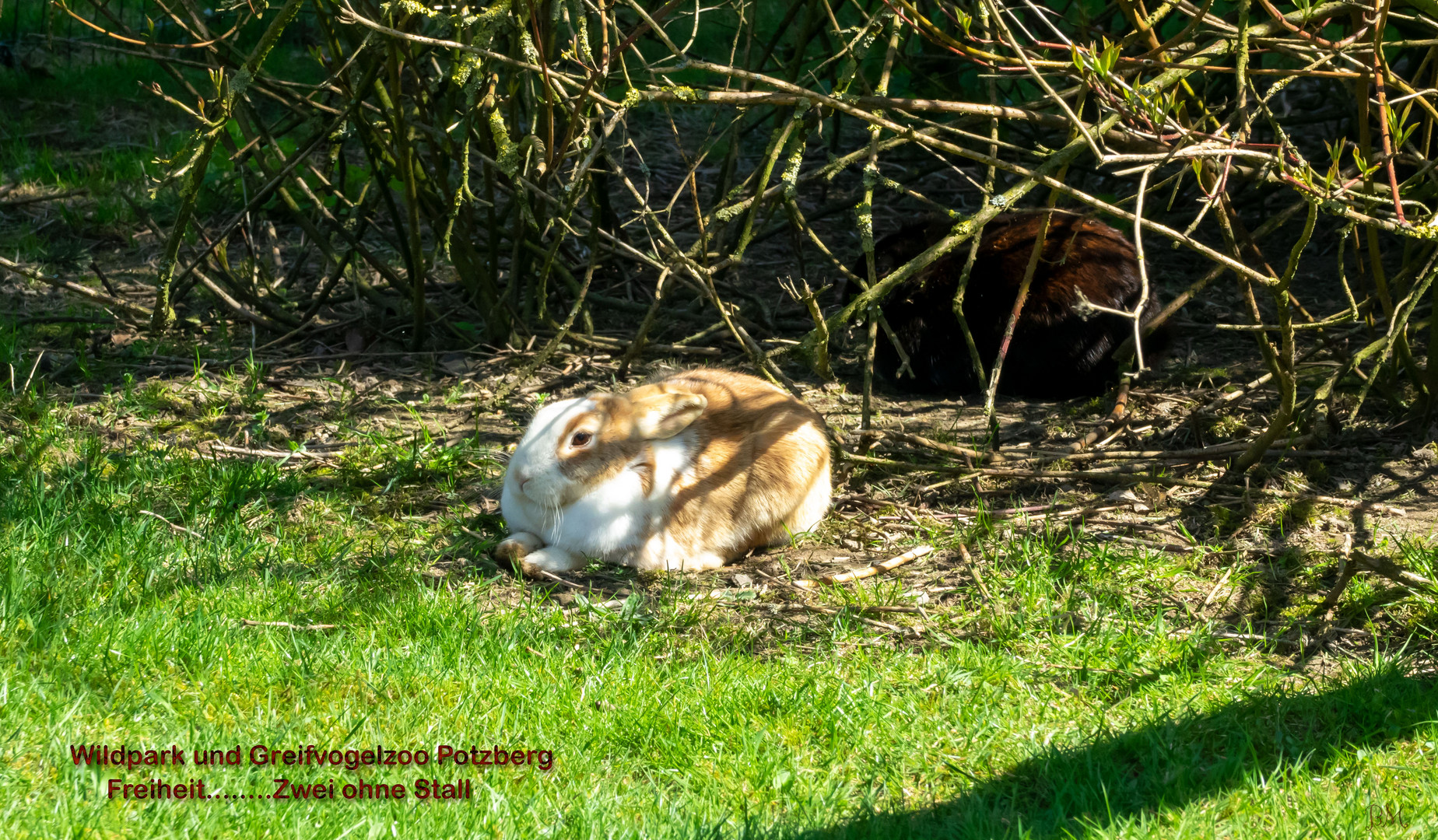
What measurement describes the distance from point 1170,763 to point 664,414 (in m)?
2.10

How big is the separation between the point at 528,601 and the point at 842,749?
50.0 inches

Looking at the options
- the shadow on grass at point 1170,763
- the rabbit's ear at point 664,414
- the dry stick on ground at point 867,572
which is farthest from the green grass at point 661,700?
the rabbit's ear at point 664,414

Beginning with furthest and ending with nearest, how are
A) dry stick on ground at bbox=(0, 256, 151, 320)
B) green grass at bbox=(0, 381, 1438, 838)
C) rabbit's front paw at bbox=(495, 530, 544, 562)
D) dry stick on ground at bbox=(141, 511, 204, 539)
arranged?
dry stick on ground at bbox=(0, 256, 151, 320)
rabbit's front paw at bbox=(495, 530, 544, 562)
dry stick on ground at bbox=(141, 511, 204, 539)
green grass at bbox=(0, 381, 1438, 838)

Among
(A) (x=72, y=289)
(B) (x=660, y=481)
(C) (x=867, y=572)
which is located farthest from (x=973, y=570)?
(A) (x=72, y=289)

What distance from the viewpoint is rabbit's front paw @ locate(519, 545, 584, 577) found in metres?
4.09

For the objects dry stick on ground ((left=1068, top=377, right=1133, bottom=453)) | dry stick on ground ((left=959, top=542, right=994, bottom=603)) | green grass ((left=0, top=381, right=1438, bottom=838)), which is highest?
dry stick on ground ((left=1068, top=377, right=1133, bottom=453))

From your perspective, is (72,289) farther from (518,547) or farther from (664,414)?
(664,414)

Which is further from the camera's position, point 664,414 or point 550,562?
point 664,414

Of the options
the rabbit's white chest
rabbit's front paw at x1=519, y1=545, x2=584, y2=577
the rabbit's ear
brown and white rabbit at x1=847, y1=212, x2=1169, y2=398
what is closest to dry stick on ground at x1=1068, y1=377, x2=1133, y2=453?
brown and white rabbit at x1=847, y1=212, x2=1169, y2=398

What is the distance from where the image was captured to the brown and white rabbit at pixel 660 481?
4.12 metres

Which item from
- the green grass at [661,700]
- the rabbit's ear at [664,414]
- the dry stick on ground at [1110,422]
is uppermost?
the rabbit's ear at [664,414]

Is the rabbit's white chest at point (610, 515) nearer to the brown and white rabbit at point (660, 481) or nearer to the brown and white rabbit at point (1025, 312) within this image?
the brown and white rabbit at point (660, 481)

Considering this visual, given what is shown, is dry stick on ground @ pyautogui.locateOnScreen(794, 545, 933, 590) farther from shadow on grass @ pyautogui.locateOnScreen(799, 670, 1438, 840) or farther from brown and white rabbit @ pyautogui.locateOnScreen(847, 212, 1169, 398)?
brown and white rabbit @ pyautogui.locateOnScreen(847, 212, 1169, 398)

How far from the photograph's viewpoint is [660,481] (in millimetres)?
4238
